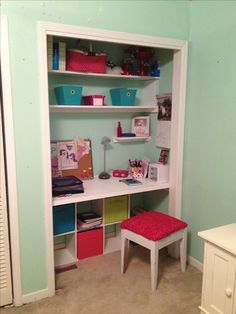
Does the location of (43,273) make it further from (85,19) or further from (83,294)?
(85,19)

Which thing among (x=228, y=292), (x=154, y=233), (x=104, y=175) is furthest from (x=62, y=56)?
(x=228, y=292)

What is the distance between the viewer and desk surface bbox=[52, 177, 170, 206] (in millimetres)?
2252

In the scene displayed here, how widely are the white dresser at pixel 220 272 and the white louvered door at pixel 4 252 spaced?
1.36 m

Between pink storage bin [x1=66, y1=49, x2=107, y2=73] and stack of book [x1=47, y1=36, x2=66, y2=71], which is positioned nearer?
stack of book [x1=47, y1=36, x2=66, y2=71]

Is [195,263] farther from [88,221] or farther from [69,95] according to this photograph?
[69,95]

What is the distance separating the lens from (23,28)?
185 cm

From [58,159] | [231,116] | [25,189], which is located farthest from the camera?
[58,159]

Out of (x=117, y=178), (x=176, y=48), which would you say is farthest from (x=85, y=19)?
(x=117, y=178)

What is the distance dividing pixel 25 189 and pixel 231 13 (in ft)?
6.47

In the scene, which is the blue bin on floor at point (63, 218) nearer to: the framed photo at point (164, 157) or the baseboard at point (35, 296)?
the baseboard at point (35, 296)

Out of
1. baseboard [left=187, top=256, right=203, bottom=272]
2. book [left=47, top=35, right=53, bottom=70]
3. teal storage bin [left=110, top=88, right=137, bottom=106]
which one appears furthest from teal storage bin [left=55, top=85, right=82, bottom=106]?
baseboard [left=187, top=256, right=203, bottom=272]

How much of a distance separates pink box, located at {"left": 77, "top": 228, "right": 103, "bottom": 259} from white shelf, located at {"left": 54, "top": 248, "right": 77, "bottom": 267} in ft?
0.27

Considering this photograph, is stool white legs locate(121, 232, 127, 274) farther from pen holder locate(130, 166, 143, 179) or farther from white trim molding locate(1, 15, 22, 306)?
white trim molding locate(1, 15, 22, 306)

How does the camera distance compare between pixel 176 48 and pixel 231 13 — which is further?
pixel 176 48
